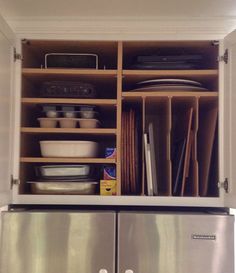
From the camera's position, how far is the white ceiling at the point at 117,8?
3.92 feet

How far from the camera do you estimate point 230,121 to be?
48.2 inches

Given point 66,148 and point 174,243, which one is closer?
point 174,243

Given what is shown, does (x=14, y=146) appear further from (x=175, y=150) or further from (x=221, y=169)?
(x=221, y=169)

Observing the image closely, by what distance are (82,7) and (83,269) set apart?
0.86 meters

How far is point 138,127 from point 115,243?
0.44 meters

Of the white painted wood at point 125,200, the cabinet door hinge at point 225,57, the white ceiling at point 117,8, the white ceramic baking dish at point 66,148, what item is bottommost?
the white painted wood at point 125,200

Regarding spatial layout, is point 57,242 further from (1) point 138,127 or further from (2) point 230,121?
(2) point 230,121

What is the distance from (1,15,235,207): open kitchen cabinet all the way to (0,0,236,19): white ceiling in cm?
10

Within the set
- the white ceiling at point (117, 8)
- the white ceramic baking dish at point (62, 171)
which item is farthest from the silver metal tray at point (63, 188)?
the white ceiling at point (117, 8)

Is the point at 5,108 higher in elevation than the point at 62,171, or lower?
higher

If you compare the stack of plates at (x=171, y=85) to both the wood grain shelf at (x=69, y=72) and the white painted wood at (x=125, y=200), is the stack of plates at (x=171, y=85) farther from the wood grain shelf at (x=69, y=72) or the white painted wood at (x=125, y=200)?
the white painted wood at (x=125, y=200)

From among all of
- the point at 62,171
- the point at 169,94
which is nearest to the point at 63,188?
the point at 62,171

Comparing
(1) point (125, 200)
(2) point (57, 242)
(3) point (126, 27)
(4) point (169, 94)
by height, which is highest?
(3) point (126, 27)

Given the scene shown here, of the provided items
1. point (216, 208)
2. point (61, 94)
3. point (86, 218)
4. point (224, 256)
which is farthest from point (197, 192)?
point (61, 94)
